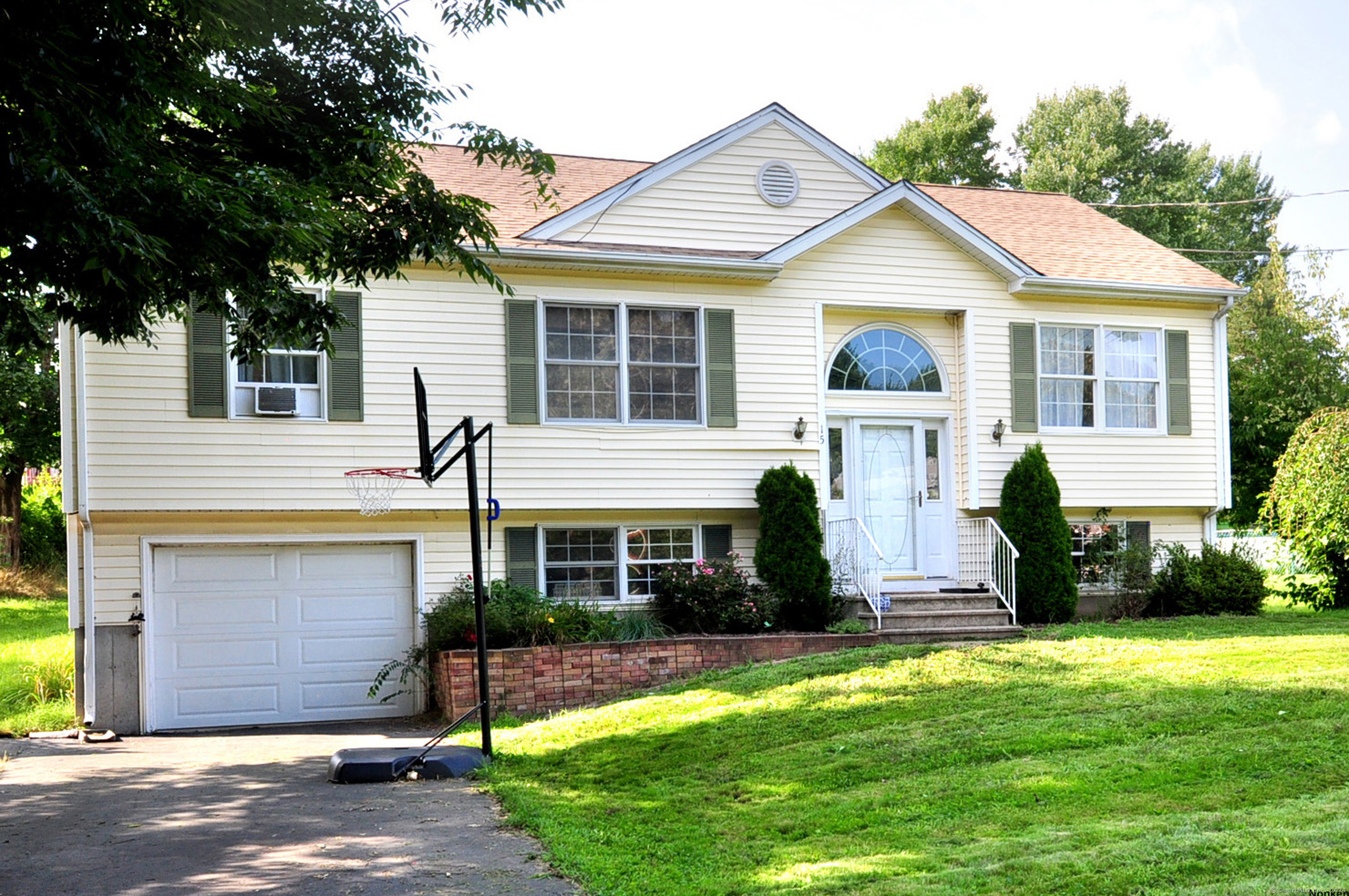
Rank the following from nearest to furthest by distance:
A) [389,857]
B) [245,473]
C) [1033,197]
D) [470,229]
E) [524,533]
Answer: [389,857]
[470,229]
[245,473]
[524,533]
[1033,197]

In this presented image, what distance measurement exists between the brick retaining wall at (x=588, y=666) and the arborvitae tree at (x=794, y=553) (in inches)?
30.0

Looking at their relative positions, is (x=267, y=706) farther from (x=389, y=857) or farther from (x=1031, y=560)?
(x=1031, y=560)

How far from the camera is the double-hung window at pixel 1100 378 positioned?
15.9m

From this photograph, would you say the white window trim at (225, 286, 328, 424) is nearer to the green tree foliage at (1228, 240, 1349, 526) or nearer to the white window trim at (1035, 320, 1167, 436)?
the white window trim at (1035, 320, 1167, 436)

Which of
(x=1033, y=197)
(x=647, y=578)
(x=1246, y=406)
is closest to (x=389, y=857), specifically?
(x=647, y=578)

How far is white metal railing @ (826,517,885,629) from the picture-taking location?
45.3ft

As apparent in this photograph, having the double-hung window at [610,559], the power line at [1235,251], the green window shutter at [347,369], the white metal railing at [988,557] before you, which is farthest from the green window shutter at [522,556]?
the power line at [1235,251]

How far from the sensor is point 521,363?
1366cm

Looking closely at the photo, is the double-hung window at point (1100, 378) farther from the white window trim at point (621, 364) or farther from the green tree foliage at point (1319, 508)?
the white window trim at point (621, 364)

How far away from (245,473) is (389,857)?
6.99 metres

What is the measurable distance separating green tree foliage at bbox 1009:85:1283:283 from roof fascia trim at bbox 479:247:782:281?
1054 inches

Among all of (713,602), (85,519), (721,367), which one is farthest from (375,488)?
(721,367)

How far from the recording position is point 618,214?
14422 mm

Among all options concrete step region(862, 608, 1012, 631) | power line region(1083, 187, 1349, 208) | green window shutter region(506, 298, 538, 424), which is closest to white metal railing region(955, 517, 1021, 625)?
concrete step region(862, 608, 1012, 631)
